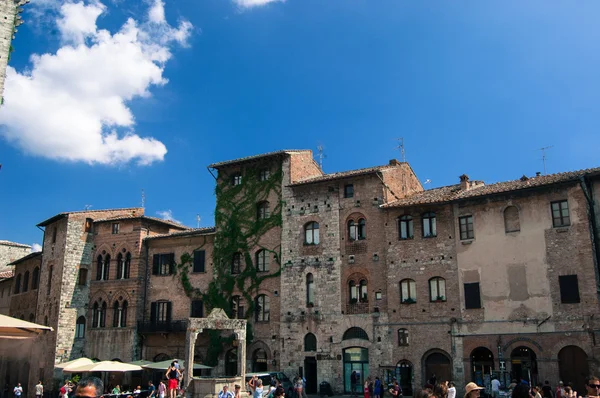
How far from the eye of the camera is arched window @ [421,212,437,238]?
3225 cm

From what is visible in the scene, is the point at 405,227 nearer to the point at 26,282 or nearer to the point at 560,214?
the point at 560,214

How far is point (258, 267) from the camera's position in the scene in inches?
1460

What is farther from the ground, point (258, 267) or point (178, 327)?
point (258, 267)

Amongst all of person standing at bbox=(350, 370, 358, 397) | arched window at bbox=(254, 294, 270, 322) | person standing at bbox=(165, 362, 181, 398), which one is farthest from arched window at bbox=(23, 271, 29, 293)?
person standing at bbox=(350, 370, 358, 397)

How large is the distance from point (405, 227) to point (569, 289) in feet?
28.9

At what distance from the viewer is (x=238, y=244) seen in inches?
1494

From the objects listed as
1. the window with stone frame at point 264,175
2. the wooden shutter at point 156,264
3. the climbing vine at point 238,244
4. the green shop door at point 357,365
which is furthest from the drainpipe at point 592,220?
the wooden shutter at point 156,264

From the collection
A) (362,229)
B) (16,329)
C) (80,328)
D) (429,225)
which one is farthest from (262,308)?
(16,329)

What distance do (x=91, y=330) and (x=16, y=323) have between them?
29184 mm

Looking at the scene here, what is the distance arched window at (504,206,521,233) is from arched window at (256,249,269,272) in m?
14.2

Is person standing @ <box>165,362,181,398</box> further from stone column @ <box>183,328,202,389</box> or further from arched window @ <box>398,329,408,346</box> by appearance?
arched window @ <box>398,329,408,346</box>

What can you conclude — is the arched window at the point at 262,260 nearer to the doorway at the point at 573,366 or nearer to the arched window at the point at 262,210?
the arched window at the point at 262,210

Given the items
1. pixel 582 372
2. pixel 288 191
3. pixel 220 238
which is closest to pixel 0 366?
pixel 220 238

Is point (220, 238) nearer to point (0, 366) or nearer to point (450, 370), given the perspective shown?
point (450, 370)
